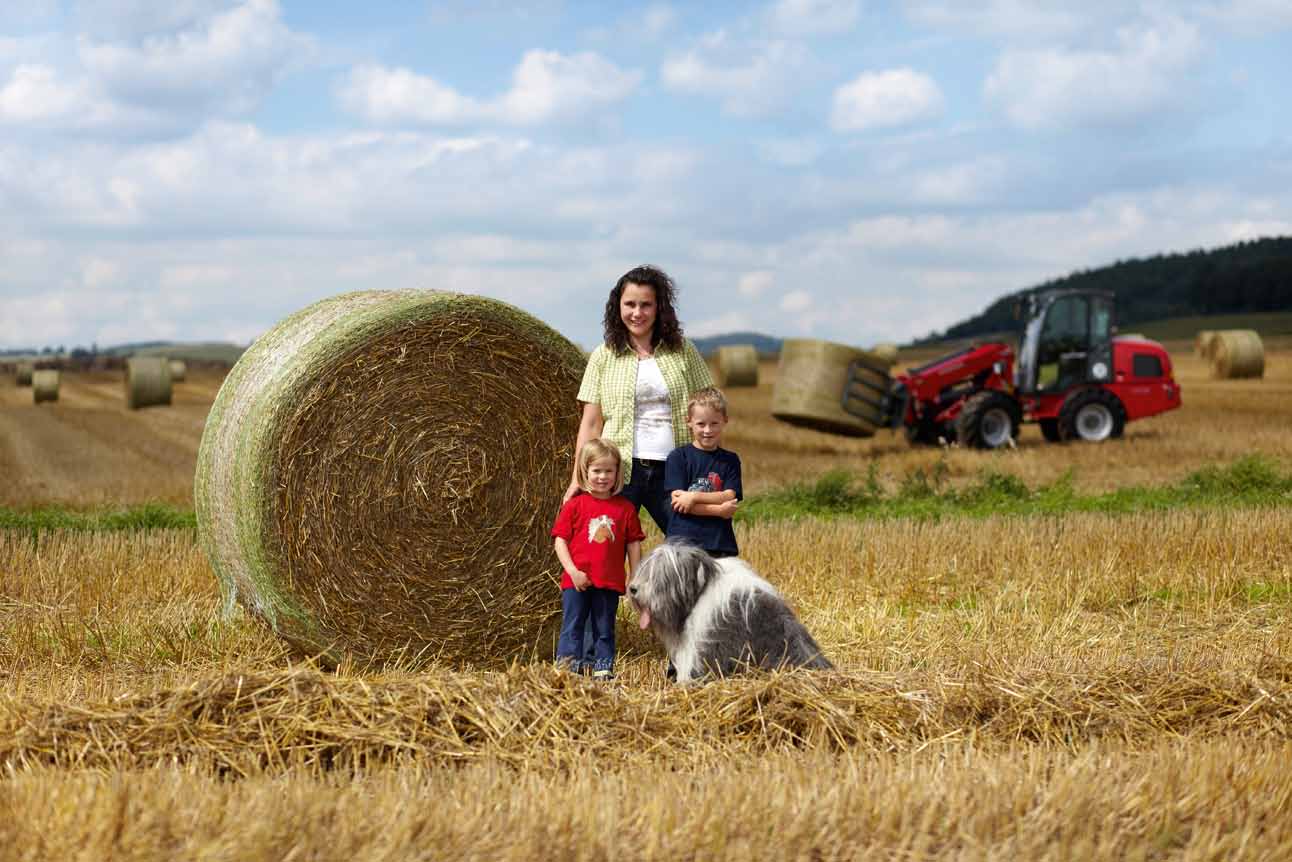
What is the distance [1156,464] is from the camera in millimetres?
16562

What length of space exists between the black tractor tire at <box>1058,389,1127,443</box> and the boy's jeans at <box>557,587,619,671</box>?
43.5 ft

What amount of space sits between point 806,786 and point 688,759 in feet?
1.98

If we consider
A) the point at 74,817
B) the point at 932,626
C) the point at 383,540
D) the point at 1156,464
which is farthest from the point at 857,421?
the point at 74,817

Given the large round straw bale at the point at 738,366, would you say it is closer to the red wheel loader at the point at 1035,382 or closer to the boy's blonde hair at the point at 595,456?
the red wheel loader at the point at 1035,382

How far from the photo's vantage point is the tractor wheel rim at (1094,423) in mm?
18469

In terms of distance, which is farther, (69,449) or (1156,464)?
(69,449)

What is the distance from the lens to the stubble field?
4.05 m

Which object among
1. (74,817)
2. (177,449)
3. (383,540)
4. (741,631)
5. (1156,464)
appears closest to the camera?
(74,817)

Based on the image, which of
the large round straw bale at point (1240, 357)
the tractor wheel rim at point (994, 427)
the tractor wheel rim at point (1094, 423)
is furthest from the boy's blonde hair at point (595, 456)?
the large round straw bale at point (1240, 357)

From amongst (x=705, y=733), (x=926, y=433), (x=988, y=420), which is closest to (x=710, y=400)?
(x=705, y=733)

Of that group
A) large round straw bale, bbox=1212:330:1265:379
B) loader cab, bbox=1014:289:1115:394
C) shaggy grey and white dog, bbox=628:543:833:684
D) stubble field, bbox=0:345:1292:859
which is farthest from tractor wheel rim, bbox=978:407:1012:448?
large round straw bale, bbox=1212:330:1265:379

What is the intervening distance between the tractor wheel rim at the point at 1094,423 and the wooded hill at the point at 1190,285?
36.7 metres

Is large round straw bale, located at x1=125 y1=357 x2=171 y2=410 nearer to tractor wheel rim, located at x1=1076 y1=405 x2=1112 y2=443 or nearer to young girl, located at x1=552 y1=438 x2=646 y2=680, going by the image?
tractor wheel rim, located at x1=1076 y1=405 x2=1112 y2=443

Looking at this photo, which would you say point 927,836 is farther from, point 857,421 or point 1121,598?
point 857,421
